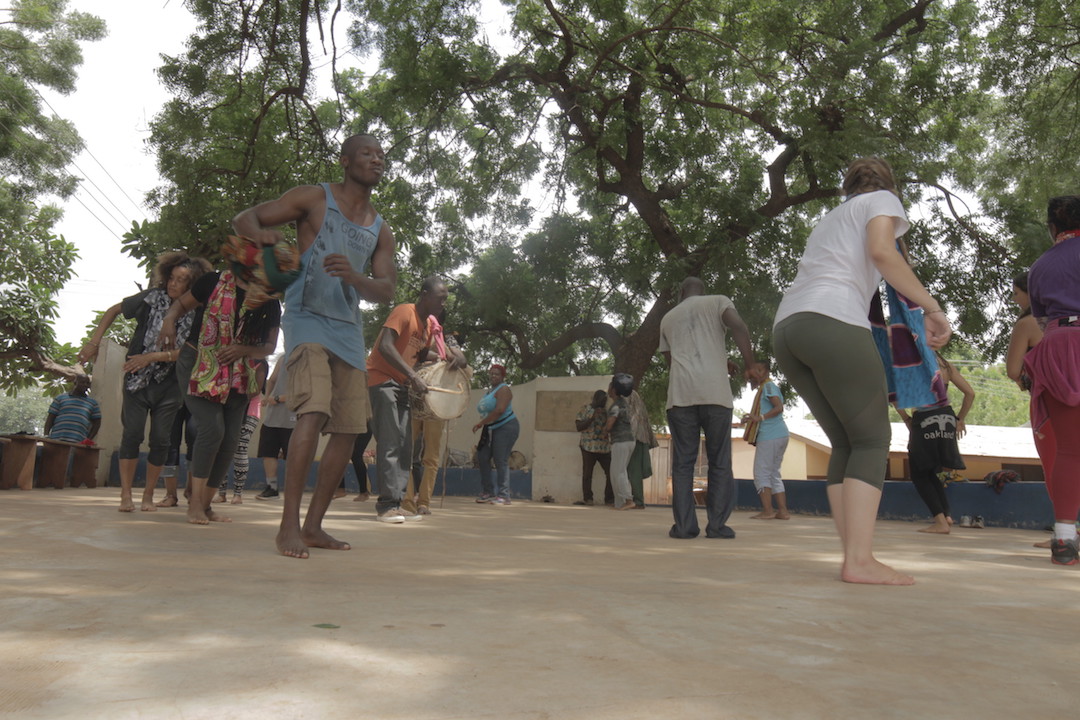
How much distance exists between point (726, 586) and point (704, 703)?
1667 mm

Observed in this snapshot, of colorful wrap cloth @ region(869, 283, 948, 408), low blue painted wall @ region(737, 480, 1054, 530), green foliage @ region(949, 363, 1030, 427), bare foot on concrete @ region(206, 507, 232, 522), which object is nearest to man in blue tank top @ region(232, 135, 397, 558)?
bare foot on concrete @ region(206, 507, 232, 522)

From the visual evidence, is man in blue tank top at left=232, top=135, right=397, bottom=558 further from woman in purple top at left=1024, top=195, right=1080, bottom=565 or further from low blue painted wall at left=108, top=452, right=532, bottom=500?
low blue painted wall at left=108, top=452, right=532, bottom=500

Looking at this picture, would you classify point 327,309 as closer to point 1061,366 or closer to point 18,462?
point 1061,366

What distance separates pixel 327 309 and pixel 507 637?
8.25ft

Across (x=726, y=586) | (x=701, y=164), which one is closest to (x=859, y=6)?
(x=701, y=164)

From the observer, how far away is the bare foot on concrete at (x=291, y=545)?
397 centimetres

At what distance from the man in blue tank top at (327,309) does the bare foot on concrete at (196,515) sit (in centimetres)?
147

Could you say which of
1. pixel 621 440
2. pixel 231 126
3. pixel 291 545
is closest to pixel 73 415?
pixel 231 126

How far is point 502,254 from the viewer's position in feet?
59.7

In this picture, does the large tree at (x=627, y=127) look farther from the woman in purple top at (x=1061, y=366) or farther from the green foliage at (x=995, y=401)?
the green foliage at (x=995, y=401)

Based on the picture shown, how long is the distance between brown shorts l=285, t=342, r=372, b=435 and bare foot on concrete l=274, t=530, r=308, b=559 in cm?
56

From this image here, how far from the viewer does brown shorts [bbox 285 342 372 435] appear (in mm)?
4242

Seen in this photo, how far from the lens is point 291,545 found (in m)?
4.03

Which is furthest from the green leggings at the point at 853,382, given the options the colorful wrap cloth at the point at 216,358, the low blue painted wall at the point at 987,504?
the low blue painted wall at the point at 987,504
